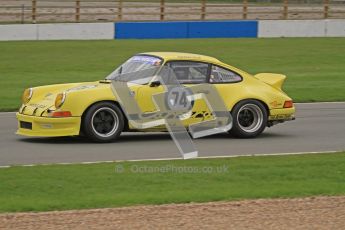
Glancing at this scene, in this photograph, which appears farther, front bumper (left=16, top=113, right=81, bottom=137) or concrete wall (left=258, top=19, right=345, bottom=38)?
concrete wall (left=258, top=19, right=345, bottom=38)

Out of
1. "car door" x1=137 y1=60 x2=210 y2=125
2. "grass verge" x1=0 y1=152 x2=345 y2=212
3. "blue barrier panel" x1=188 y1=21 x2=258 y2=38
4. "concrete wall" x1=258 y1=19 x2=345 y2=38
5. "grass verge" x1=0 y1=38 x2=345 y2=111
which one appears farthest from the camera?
"concrete wall" x1=258 y1=19 x2=345 y2=38

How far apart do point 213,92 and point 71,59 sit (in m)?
14.6

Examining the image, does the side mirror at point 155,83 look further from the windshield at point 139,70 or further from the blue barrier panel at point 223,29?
the blue barrier panel at point 223,29

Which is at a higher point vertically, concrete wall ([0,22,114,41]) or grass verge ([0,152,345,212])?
concrete wall ([0,22,114,41])

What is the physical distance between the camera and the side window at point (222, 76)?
1285 cm

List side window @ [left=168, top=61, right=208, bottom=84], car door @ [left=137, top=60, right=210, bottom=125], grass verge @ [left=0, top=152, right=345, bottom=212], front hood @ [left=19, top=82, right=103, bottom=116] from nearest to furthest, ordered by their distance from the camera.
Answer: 1. grass verge @ [left=0, top=152, right=345, bottom=212]
2. front hood @ [left=19, top=82, right=103, bottom=116]
3. car door @ [left=137, top=60, right=210, bottom=125]
4. side window @ [left=168, top=61, right=208, bottom=84]

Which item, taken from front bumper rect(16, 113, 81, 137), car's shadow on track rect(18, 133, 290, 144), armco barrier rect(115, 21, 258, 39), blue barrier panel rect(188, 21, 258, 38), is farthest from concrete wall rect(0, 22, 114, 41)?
front bumper rect(16, 113, 81, 137)

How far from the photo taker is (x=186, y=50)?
96.4ft

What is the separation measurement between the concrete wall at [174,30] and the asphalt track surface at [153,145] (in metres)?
17.3

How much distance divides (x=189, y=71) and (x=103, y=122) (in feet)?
4.94

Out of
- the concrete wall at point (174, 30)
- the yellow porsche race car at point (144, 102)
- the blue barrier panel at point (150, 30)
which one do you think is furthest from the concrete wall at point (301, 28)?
the yellow porsche race car at point (144, 102)

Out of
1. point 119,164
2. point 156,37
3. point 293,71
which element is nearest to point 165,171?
point 119,164

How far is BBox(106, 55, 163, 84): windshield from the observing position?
40.9 feet

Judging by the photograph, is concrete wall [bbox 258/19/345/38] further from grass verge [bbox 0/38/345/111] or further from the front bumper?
the front bumper
